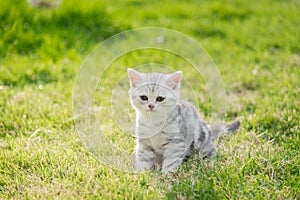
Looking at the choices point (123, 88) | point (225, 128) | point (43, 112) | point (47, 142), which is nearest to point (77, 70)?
point (123, 88)

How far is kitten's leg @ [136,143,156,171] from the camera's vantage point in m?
2.88

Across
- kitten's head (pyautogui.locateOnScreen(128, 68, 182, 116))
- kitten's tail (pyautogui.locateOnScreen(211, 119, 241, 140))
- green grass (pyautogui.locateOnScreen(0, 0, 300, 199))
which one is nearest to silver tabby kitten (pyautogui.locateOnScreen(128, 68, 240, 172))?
kitten's head (pyautogui.locateOnScreen(128, 68, 182, 116))

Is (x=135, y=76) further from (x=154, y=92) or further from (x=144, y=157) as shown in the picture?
(x=144, y=157)

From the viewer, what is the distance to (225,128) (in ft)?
11.1

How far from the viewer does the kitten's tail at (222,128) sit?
3.25 meters

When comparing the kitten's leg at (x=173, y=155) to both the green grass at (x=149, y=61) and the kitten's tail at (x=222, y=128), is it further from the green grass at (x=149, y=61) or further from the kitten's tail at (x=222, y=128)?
the kitten's tail at (x=222, y=128)

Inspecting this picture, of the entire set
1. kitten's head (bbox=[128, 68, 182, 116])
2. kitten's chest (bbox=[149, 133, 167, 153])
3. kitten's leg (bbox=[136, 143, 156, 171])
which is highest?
kitten's head (bbox=[128, 68, 182, 116])

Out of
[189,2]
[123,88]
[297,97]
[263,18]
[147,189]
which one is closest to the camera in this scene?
[147,189]

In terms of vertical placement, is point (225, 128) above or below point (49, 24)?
below

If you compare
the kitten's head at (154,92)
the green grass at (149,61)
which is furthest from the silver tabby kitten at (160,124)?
the green grass at (149,61)

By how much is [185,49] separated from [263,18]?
2205mm

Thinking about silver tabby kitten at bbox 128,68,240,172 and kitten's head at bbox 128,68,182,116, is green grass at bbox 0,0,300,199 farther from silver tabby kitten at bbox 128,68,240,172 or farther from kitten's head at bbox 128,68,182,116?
kitten's head at bbox 128,68,182,116

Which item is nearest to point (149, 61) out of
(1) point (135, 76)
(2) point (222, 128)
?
(2) point (222, 128)

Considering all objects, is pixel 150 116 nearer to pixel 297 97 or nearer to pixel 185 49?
pixel 297 97
